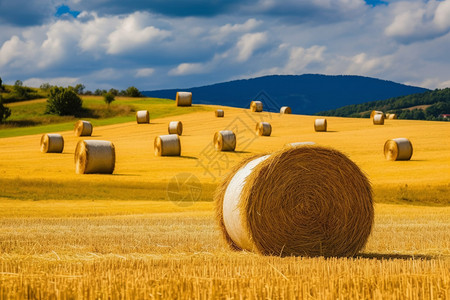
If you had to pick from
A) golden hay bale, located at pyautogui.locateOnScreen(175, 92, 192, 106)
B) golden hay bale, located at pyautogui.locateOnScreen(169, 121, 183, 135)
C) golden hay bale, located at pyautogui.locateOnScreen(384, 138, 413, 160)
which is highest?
golden hay bale, located at pyautogui.locateOnScreen(175, 92, 192, 106)

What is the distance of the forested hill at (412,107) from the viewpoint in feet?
243

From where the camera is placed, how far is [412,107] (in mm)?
83312

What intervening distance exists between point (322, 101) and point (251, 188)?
172m

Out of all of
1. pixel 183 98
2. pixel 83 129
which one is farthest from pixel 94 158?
pixel 183 98

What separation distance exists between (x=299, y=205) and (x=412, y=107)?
7941 cm

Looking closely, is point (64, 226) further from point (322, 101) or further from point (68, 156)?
point (322, 101)

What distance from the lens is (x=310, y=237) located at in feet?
27.5

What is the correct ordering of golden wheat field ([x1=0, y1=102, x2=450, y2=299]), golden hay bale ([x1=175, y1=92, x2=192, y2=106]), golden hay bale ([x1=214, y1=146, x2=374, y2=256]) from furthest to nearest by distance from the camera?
golden hay bale ([x1=175, y1=92, x2=192, y2=106]) → golden hay bale ([x1=214, y1=146, x2=374, y2=256]) → golden wheat field ([x1=0, y1=102, x2=450, y2=299])

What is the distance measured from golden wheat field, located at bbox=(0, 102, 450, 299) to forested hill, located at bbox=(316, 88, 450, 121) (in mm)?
43796

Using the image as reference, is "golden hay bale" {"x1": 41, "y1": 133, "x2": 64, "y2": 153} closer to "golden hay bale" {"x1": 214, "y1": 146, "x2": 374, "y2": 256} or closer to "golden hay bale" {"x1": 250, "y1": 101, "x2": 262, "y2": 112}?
"golden hay bale" {"x1": 214, "y1": 146, "x2": 374, "y2": 256}

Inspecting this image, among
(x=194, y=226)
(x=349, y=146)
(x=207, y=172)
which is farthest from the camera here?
(x=349, y=146)

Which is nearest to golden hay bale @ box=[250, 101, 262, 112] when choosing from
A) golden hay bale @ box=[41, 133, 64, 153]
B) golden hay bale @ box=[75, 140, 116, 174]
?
golden hay bale @ box=[41, 133, 64, 153]

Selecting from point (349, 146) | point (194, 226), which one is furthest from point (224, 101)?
point (194, 226)

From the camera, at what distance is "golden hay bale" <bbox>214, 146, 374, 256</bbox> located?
816 centimetres
